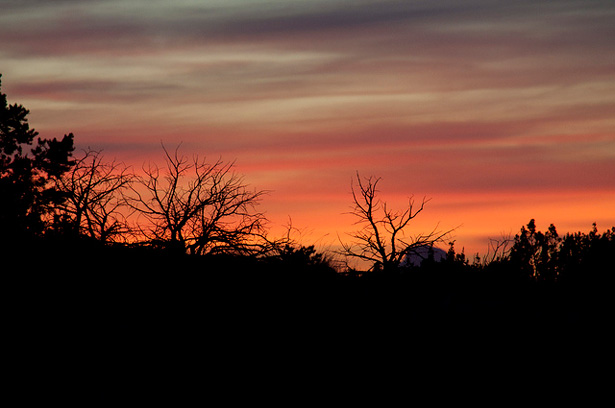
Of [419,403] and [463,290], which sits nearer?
[419,403]

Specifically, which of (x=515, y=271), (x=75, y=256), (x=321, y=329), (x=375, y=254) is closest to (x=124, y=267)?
(x=75, y=256)

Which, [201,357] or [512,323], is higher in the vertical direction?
[512,323]

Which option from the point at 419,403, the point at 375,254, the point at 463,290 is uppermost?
the point at 375,254

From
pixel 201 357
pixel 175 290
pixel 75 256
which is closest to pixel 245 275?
pixel 175 290

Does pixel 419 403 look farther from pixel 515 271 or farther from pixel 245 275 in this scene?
pixel 515 271

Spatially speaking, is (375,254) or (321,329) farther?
(375,254)

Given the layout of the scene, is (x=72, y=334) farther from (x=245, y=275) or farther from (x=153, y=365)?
(x=245, y=275)

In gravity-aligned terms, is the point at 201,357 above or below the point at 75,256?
below

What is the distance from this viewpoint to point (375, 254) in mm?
32094

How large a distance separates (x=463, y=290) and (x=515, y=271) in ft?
19.7

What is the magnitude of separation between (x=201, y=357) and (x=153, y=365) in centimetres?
92

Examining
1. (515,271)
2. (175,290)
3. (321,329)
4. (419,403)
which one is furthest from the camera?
(515,271)

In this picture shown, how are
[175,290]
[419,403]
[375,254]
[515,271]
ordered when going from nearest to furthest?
[419,403] < [175,290] < [515,271] < [375,254]

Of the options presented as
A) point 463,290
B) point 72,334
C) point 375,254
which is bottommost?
point 72,334
